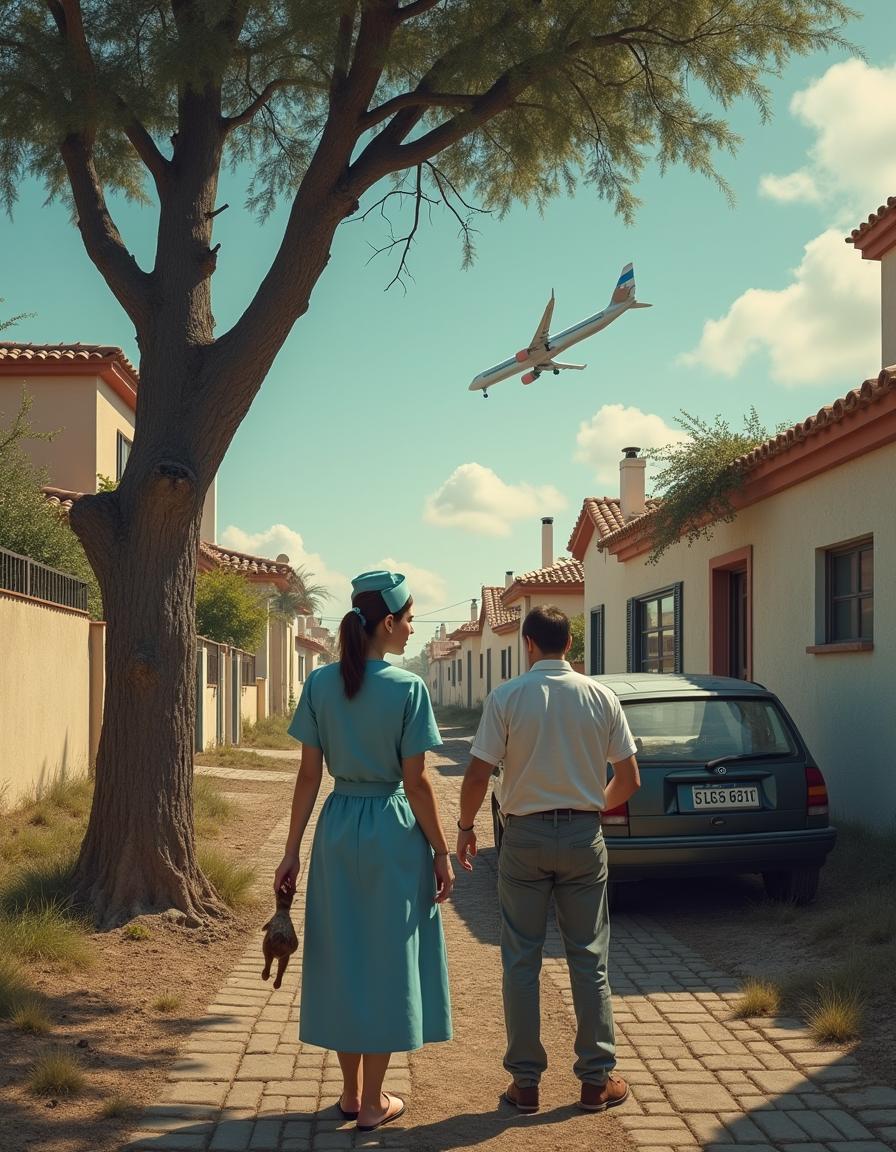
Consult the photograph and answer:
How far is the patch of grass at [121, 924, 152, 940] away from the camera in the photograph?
21.2ft

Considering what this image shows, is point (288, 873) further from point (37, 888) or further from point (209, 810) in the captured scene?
point (209, 810)

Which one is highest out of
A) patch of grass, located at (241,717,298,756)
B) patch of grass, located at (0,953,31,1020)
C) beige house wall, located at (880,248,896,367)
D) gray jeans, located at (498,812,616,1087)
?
beige house wall, located at (880,248,896,367)

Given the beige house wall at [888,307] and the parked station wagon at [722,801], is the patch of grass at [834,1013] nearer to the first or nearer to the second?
the parked station wagon at [722,801]

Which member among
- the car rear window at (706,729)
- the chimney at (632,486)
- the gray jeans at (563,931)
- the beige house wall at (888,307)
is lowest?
the gray jeans at (563,931)

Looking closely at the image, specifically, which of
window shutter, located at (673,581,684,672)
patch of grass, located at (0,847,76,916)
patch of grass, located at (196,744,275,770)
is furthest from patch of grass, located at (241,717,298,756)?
patch of grass, located at (0,847,76,916)

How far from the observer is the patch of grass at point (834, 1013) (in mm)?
5008

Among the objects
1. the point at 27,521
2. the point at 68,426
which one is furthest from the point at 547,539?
the point at 27,521

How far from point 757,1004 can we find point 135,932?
3.26 meters

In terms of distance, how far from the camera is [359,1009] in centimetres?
401

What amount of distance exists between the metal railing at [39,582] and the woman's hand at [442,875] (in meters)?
6.99

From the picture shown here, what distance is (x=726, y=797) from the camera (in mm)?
7258

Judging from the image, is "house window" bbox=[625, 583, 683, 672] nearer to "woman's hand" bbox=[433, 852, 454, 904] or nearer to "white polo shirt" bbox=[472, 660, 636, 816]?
"white polo shirt" bbox=[472, 660, 636, 816]

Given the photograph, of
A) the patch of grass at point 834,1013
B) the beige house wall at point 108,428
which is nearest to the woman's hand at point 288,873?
the patch of grass at point 834,1013

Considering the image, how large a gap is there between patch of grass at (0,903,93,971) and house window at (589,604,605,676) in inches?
638
